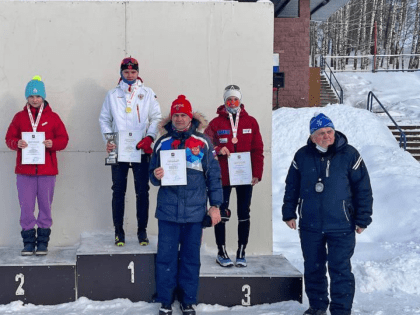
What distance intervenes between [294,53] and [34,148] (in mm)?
13276

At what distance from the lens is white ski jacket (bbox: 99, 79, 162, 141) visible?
4.97m

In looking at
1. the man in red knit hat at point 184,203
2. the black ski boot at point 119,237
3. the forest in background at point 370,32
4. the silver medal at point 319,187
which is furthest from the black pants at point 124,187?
the forest in background at point 370,32

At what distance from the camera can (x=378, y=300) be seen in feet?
16.2

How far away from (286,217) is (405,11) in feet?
111

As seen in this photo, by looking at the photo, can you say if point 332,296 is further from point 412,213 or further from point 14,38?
point 412,213

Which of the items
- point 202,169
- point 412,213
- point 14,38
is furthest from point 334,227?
point 412,213

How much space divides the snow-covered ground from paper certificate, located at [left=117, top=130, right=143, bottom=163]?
122cm

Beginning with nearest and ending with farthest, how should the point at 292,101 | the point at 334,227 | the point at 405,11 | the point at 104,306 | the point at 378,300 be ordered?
the point at 334,227, the point at 104,306, the point at 378,300, the point at 292,101, the point at 405,11

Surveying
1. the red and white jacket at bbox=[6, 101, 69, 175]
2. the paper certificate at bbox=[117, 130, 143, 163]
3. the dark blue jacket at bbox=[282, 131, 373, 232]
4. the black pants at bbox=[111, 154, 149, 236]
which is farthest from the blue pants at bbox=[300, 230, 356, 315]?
the red and white jacket at bbox=[6, 101, 69, 175]

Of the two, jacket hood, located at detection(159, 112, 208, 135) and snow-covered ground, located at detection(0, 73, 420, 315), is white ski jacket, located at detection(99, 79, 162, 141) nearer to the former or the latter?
jacket hood, located at detection(159, 112, 208, 135)

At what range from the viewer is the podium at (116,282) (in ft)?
15.1

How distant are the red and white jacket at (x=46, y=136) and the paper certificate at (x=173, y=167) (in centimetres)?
120

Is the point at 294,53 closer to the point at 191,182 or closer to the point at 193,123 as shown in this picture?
the point at 193,123

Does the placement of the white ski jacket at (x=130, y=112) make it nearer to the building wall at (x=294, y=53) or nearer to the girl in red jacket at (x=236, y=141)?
the girl in red jacket at (x=236, y=141)
